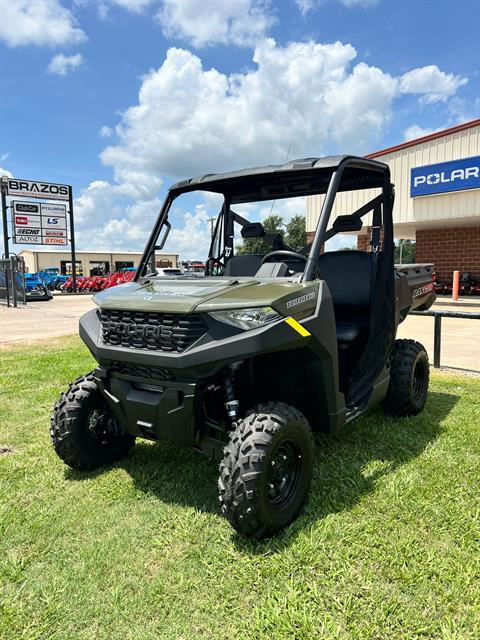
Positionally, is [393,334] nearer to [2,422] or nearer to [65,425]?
[65,425]

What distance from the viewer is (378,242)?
3887 mm

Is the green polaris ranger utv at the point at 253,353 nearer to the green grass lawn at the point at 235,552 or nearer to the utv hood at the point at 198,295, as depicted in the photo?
the utv hood at the point at 198,295

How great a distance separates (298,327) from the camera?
2.60m

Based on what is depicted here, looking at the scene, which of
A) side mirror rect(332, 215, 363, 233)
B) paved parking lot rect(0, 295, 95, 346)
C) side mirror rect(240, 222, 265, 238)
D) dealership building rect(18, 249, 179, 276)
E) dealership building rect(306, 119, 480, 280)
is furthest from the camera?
dealership building rect(18, 249, 179, 276)

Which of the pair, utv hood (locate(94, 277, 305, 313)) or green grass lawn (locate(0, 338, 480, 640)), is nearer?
green grass lawn (locate(0, 338, 480, 640))

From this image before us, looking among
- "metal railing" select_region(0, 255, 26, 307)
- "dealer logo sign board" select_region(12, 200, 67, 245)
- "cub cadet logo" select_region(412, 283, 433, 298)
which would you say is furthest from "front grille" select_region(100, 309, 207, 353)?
"dealer logo sign board" select_region(12, 200, 67, 245)

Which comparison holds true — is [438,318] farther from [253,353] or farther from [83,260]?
[83,260]

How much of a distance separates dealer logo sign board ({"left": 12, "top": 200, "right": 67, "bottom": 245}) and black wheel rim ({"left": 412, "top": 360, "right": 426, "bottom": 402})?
25703 millimetres

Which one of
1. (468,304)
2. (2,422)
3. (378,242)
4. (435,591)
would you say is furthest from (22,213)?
(435,591)

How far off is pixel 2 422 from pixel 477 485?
4001 millimetres

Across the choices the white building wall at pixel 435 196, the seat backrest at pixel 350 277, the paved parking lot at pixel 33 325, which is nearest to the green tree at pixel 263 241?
the seat backrest at pixel 350 277

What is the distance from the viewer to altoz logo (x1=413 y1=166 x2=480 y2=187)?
15156 mm

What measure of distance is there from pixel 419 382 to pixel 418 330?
594 cm

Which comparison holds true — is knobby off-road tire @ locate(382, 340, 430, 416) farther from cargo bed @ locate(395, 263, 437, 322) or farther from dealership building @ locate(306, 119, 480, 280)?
dealership building @ locate(306, 119, 480, 280)
